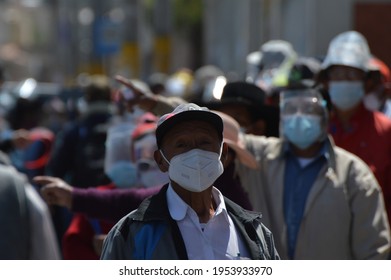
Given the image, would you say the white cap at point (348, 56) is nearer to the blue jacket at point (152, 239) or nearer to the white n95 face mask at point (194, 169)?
the white n95 face mask at point (194, 169)

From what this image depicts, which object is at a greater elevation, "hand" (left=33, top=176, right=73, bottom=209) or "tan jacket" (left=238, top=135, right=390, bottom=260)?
"hand" (left=33, top=176, right=73, bottom=209)

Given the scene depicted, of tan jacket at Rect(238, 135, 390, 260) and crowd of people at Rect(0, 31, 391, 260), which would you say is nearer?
crowd of people at Rect(0, 31, 391, 260)

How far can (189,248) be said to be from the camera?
470 cm

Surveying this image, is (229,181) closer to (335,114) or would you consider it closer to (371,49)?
(335,114)

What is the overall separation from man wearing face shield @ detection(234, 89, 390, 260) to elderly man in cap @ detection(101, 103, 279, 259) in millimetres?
2067

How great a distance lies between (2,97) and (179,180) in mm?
12083

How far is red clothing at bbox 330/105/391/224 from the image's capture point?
26.9 ft

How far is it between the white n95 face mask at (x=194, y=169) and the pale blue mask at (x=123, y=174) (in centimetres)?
257

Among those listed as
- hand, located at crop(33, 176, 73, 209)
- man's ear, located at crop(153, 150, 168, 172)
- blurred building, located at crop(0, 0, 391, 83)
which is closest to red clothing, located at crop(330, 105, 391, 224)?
hand, located at crop(33, 176, 73, 209)

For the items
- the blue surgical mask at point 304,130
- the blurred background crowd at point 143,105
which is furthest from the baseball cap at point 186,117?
the blue surgical mask at point 304,130

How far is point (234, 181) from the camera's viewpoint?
6285 mm

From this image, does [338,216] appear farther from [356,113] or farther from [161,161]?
[161,161]

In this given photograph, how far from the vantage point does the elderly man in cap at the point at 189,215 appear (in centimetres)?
467

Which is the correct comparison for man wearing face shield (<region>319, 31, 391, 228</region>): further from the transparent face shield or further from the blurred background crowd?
the transparent face shield
